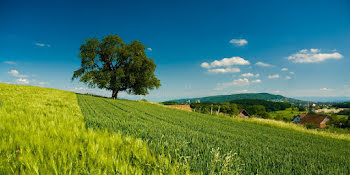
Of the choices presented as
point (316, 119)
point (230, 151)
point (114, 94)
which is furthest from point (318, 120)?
point (230, 151)

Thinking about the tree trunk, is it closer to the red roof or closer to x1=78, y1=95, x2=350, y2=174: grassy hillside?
x1=78, y1=95, x2=350, y2=174: grassy hillside

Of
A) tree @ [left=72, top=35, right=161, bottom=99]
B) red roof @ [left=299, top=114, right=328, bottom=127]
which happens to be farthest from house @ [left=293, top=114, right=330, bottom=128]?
tree @ [left=72, top=35, right=161, bottom=99]

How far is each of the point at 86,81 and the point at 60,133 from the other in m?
34.8

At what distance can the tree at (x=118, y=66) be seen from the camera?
34.2 m

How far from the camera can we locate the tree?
112 ft

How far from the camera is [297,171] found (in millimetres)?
2838

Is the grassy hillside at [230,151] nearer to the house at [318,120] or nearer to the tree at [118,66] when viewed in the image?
the tree at [118,66]

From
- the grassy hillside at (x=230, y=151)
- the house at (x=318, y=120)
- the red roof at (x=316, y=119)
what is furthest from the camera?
the red roof at (x=316, y=119)

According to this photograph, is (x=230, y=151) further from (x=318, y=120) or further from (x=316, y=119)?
(x=316, y=119)

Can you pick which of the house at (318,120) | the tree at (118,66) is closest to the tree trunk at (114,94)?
the tree at (118,66)

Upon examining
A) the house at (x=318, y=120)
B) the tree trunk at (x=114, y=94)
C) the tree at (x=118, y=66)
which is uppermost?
the tree at (x=118, y=66)

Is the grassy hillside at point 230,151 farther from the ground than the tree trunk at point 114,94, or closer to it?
closer to it

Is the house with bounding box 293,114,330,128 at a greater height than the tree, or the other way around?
the tree

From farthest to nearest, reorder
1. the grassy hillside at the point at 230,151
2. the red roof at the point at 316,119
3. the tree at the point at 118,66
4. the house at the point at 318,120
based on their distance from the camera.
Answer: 1. the red roof at the point at 316,119
2. the house at the point at 318,120
3. the tree at the point at 118,66
4. the grassy hillside at the point at 230,151
